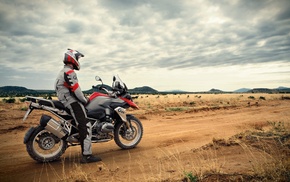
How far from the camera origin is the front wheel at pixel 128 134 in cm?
659

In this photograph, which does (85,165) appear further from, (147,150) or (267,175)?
(267,175)

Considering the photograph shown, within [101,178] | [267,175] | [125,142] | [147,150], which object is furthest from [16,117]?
[267,175]

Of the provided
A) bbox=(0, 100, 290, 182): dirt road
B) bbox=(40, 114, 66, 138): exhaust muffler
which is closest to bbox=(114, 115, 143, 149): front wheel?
bbox=(0, 100, 290, 182): dirt road

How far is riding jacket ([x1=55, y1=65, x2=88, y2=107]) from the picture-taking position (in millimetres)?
5277

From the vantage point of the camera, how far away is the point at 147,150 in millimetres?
6430

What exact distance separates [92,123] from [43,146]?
128cm

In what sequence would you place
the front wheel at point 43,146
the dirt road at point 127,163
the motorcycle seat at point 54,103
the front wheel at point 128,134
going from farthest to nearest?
the front wheel at point 128,134 → the motorcycle seat at point 54,103 → the front wheel at point 43,146 → the dirt road at point 127,163

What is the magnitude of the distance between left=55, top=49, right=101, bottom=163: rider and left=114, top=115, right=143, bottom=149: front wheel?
3.57 feet

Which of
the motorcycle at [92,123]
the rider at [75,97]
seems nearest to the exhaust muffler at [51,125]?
the motorcycle at [92,123]

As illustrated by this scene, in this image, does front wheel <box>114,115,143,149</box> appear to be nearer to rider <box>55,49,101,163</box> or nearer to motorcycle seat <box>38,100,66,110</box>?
rider <box>55,49,101,163</box>

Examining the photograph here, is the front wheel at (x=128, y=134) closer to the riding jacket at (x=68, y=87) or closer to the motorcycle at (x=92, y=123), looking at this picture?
the motorcycle at (x=92, y=123)

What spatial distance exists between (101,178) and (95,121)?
2.03m

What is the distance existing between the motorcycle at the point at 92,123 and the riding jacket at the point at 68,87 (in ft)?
0.81

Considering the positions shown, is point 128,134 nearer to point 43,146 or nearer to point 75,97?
point 75,97
